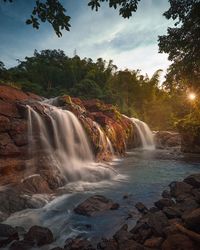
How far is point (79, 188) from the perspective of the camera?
33.1 feet

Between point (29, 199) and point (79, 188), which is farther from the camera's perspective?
point (79, 188)

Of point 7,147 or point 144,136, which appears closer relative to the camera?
point 7,147

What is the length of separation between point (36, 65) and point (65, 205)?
34460mm

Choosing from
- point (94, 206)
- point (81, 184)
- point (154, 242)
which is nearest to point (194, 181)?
point (94, 206)

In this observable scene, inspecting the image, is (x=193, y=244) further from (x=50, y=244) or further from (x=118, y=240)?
(x=50, y=244)

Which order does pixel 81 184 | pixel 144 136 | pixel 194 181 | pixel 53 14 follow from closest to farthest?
pixel 53 14
pixel 194 181
pixel 81 184
pixel 144 136

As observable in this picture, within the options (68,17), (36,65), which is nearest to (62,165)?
(68,17)

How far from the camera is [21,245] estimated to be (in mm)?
5246

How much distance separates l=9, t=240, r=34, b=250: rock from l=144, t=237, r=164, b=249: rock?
110 inches

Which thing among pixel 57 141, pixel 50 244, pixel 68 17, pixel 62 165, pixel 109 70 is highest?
pixel 109 70

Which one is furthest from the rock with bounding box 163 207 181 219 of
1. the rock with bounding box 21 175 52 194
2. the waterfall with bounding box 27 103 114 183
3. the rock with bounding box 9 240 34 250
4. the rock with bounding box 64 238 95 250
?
the waterfall with bounding box 27 103 114 183

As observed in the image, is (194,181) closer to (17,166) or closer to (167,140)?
(17,166)

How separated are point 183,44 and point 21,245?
7526mm

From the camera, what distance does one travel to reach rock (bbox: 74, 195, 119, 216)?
24.3 ft
